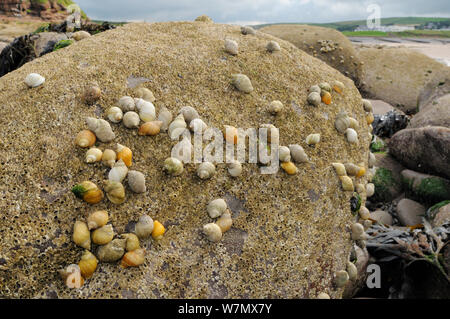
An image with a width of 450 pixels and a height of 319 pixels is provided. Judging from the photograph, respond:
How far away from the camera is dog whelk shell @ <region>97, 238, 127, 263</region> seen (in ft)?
8.13

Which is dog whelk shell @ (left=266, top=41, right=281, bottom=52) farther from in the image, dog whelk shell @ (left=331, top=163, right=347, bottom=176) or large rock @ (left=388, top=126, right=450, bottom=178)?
large rock @ (left=388, top=126, right=450, bottom=178)

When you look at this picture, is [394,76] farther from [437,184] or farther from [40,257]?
[40,257]

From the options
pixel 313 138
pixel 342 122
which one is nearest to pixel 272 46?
pixel 342 122

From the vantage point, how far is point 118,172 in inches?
108

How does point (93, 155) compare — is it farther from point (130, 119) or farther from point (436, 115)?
point (436, 115)

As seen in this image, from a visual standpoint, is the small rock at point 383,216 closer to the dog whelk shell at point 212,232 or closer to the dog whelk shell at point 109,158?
the dog whelk shell at point 212,232

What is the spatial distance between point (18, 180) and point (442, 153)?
6.95m

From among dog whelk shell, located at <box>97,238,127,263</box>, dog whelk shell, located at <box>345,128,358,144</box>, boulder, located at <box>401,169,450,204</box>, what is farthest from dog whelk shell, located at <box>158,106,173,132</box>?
boulder, located at <box>401,169,450,204</box>

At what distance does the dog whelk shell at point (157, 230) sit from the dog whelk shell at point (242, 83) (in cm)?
180

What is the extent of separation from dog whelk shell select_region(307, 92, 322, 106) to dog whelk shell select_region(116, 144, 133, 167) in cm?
222

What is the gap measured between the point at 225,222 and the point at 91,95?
1660 millimetres

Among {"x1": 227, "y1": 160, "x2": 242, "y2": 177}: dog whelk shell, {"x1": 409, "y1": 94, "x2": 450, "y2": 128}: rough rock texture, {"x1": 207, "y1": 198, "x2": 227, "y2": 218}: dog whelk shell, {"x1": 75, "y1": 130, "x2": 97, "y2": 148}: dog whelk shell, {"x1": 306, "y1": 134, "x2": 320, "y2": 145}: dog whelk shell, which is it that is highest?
{"x1": 75, "y1": 130, "x2": 97, "y2": 148}: dog whelk shell

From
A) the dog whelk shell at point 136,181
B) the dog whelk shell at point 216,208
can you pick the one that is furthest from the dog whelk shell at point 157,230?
the dog whelk shell at point 216,208
